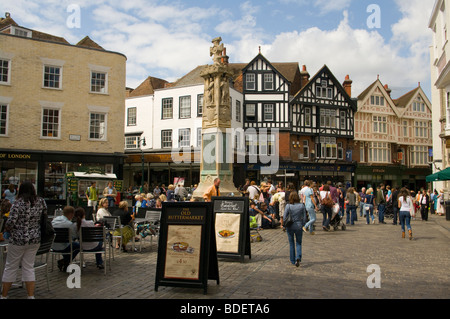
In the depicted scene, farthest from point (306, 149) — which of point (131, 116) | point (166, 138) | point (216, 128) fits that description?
point (216, 128)

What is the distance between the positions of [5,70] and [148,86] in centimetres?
1947

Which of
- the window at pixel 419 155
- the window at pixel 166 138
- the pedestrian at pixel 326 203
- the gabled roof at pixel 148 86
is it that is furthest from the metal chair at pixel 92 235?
the window at pixel 419 155

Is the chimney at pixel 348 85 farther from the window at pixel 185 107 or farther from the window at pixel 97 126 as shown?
the window at pixel 97 126

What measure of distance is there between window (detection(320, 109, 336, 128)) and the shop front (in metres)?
23.8

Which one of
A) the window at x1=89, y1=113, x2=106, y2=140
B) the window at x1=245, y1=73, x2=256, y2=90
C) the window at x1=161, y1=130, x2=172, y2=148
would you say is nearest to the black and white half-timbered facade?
the window at x1=245, y1=73, x2=256, y2=90

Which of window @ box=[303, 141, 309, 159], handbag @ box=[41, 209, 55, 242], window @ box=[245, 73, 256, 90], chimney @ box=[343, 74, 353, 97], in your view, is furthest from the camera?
chimney @ box=[343, 74, 353, 97]

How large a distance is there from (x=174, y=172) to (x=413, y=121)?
1188 inches

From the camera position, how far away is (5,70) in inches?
901

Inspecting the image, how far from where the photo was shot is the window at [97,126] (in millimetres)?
24984

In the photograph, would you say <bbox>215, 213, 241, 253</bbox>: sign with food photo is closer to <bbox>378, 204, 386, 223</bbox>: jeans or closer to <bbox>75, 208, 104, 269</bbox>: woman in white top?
<bbox>75, 208, 104, 269</bbox>: woman in white top

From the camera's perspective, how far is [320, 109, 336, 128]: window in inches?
1581

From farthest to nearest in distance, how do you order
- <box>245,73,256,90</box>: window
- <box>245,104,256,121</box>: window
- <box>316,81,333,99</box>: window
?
1. <box>316,81,333,99</box>: window
2. <box>245,104,256,121</box>: window
3. <box>245,73,256,90</box>: window
